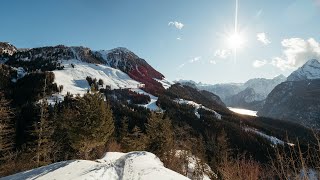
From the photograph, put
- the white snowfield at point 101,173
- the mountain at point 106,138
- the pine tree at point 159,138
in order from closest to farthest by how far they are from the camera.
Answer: the white snowfield at point 101,173 < the mountain at point 106,138 < the pine tree at point 159,138

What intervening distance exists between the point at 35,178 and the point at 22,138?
110 m

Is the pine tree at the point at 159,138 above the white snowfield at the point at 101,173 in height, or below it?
below

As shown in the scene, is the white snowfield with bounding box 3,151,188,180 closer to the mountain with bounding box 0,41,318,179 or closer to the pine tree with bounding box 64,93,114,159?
the mountain with bounding box 0,41,318,179

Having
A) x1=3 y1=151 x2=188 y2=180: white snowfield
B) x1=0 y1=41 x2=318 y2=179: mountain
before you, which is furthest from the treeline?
x1=3 y1=151 x2=188 y2=180: white snowfield

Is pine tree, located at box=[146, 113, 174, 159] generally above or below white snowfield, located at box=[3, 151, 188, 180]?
below

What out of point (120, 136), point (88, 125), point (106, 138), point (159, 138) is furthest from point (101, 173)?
point (120, 136)

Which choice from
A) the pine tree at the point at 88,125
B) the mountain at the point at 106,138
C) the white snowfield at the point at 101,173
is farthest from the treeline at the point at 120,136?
the white snowfield at the point at 101,173

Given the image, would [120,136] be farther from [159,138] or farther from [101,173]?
[101,173]

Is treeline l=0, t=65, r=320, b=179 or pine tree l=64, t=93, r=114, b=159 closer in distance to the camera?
treeline l=0, t=65, r=320, b=179

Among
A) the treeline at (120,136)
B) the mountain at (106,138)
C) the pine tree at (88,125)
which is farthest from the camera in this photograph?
the pine tree at (88,125)

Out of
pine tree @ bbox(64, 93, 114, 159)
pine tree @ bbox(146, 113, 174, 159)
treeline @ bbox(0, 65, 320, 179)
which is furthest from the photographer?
pine tree @ bbox(146, 113, 174, 159)

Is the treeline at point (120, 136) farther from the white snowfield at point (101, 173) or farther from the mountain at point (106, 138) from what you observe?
the white snowfield at point (101, 173)

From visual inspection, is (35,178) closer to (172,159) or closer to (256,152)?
(172,159)

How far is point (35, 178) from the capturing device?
23031 millimetres
